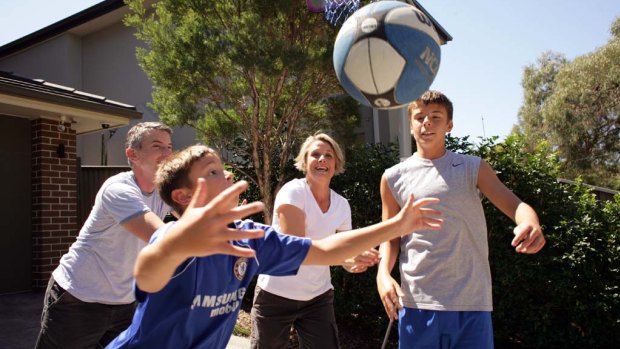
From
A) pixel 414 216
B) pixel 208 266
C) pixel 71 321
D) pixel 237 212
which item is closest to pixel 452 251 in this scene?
pixel 414 216

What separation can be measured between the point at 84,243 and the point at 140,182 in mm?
472

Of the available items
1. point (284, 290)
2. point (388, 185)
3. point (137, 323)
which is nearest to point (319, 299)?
point (284, 290)

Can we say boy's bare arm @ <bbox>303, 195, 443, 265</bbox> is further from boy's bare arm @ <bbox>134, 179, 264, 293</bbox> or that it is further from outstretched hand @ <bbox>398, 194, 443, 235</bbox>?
boy's bare arm @ <bbox>134, 179, 264, 293</bbox>

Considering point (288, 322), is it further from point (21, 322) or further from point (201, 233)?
point (21, 322)

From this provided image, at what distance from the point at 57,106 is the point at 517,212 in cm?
628

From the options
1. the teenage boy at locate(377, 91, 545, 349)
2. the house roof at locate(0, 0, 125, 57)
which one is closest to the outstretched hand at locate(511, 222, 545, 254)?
the teenage boy at locate(377, 91, 545, 349)

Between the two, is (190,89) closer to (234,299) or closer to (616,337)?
(234,299)

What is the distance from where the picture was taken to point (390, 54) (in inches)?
134

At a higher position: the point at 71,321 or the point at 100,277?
the point at 100,277

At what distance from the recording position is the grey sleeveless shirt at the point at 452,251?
2801 mm

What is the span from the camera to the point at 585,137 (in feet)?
81.0

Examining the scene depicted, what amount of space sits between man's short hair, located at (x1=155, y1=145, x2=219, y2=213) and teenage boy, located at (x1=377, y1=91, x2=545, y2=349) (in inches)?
54.9

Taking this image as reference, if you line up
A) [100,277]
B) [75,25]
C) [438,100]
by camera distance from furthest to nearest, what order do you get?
[75,25] < [438,100] < [100,277]

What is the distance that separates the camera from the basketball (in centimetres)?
339
